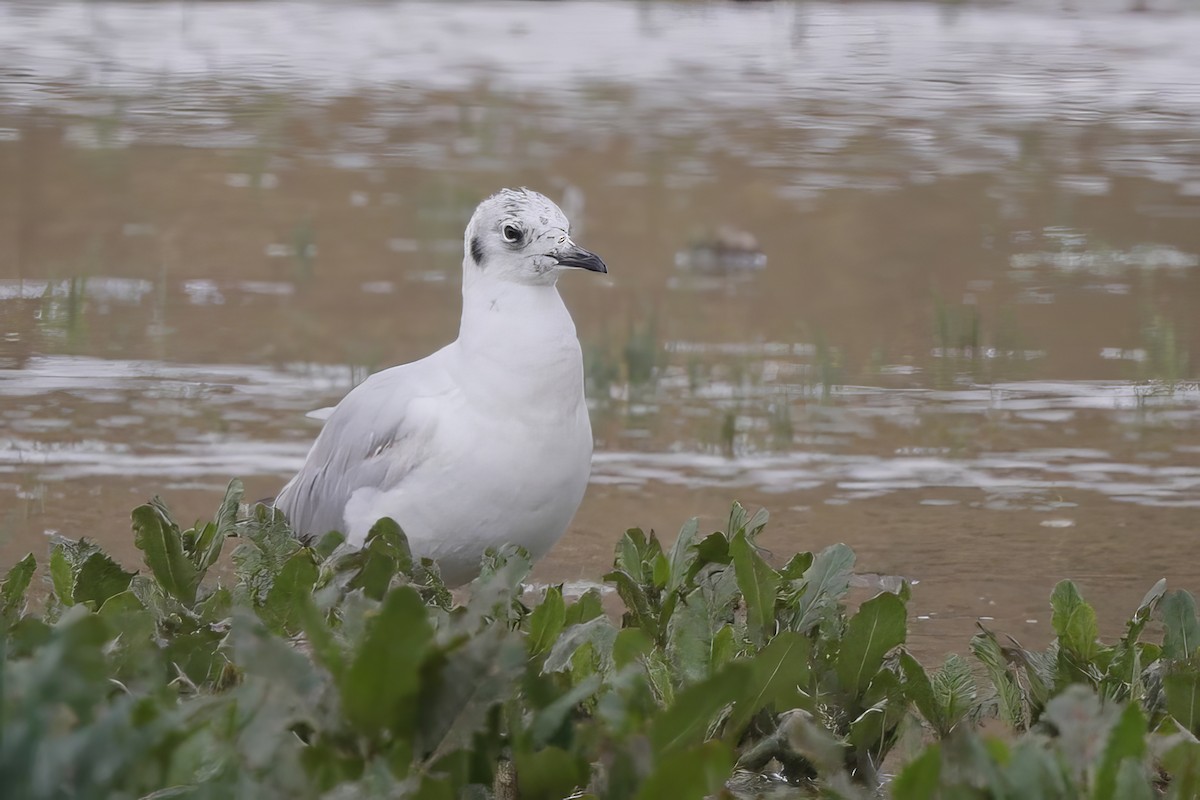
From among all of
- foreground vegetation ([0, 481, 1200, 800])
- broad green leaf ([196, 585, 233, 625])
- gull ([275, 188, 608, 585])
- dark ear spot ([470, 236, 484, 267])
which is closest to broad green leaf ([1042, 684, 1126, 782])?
foreground vegetation ([0, 481, 1200, 800])

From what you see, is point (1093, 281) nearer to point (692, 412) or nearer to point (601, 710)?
point (692, 412)

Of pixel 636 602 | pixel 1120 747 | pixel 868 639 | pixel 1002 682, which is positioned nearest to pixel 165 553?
pixel 636 602

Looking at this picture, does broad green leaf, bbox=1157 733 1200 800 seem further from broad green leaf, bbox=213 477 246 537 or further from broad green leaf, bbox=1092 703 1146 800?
broad green leaf, bbox=213 477 246 537

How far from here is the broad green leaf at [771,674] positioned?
2.92 meters

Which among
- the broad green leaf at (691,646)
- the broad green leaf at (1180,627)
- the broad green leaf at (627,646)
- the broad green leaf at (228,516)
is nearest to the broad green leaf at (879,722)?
the broad green leaf at (691,646)

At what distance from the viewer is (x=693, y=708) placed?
250cm

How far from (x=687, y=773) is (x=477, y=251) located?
2.26 meters

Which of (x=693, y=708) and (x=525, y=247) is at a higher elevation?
(x=525, y=247)

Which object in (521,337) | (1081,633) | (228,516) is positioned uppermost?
(521,337)

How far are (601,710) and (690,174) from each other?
26.4ft

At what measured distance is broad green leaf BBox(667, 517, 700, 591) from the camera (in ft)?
11.5

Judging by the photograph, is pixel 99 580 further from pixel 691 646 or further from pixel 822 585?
pixel 822 585

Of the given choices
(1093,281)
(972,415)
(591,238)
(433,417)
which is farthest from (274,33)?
(433,417)

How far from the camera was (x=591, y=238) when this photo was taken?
8.91m
